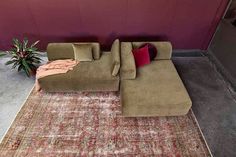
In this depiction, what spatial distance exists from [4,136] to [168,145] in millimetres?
2033

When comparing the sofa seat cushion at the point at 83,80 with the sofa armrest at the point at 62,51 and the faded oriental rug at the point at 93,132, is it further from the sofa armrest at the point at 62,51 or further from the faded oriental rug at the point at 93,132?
the sofa armrest at the point at 62,51

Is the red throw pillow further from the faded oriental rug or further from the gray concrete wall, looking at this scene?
the gray concrete wall

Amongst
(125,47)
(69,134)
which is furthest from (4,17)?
(69,134)

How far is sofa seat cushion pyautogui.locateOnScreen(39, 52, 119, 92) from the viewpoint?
244cm

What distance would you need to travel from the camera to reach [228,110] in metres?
2.44

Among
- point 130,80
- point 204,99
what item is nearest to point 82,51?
point 130,80

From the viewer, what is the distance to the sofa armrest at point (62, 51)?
2754 mm

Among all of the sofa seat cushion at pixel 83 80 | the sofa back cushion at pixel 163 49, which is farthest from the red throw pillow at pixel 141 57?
the sofa seat cushion at pixel 83 80

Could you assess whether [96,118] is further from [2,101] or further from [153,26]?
[153,26]

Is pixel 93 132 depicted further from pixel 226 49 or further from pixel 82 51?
pixel 226 49

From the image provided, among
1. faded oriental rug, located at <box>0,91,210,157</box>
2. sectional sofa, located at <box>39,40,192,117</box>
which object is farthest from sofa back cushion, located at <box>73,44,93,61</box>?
faded oriental rug, located at <box>0,91,210,157</box>

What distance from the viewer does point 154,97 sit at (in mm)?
2143

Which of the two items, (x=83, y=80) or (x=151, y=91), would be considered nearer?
(x=151, y=91)

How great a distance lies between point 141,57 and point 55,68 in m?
1.37
